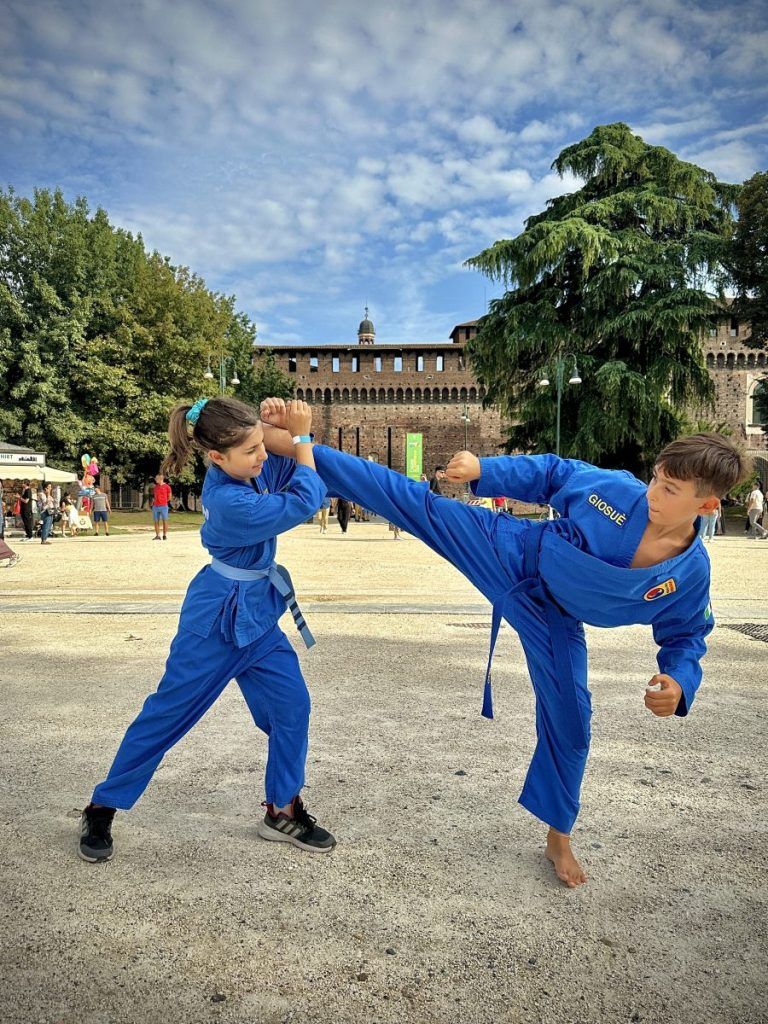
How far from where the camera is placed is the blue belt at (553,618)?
237cm

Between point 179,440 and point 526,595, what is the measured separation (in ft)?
4.50

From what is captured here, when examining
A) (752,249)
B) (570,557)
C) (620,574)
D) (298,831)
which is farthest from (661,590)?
(752,249)

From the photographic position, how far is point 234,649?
2488 mm

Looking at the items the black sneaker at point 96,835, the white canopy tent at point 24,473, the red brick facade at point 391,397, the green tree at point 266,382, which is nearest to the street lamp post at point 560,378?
the white canopy tent at point 24,473

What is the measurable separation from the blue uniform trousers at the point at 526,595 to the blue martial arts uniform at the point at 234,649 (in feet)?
0.81

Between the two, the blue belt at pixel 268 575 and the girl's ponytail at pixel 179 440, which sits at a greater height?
the girl's ponytail at pixel 179 440

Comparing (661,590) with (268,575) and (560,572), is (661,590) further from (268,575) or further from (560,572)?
(268,575)

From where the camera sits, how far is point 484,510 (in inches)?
102

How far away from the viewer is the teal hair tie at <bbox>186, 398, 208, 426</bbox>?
251 cm

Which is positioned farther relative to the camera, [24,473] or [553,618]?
[24,473]

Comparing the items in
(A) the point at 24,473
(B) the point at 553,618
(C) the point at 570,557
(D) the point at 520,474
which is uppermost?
(A) the point at 24,473

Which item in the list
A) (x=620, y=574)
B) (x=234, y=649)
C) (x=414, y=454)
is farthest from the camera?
(x=414, y=454)

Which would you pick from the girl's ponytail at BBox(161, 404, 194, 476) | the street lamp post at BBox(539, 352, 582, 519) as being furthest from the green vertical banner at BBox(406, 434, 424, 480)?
the girl's ponytail at BBox(161, 404, 194, 476)

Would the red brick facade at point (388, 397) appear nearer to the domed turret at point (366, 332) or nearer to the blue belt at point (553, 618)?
the domed turret at point (366, 332)
